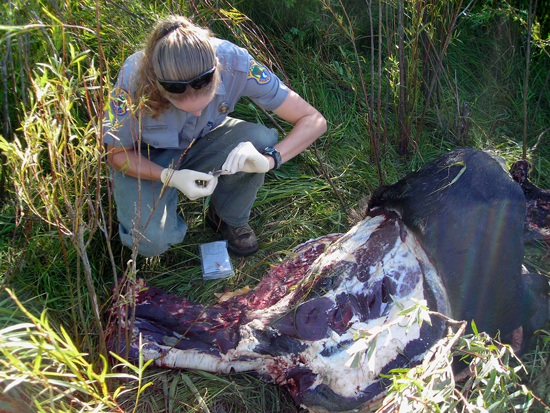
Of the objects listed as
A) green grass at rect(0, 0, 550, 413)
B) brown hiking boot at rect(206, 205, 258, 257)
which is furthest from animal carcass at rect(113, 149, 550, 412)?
brown hiking boot at rect(206, 205, 258, 257)

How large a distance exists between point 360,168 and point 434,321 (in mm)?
1580

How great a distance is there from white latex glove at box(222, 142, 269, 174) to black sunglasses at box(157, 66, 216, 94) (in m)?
0.38

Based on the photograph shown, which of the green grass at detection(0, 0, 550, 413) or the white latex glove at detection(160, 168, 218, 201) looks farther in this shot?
the white latex glove at detection(160, 168, 218, 201)

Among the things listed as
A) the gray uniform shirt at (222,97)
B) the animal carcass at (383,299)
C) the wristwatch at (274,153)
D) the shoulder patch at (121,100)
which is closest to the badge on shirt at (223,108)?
the gray uniform shirt at (222,97)

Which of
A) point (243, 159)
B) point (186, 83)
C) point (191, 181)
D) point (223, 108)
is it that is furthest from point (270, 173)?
point (186, 83)

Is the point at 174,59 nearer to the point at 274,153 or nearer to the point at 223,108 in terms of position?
the point at 223,108

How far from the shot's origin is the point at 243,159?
2127 mm

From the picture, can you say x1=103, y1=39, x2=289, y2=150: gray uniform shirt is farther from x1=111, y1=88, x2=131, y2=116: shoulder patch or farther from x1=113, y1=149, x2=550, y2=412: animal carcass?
x1=113, y1=149, x2=550, y2=412: animal carcass

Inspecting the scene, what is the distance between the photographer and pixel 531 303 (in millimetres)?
1690

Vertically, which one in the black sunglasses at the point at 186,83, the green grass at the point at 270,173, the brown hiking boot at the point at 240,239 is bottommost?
the brown hiking boot at the point at 240,239

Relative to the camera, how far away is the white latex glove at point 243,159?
2119 millimetres

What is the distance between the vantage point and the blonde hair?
70.3 inches

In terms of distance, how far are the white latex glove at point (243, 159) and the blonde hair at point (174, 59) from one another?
0.33 meters

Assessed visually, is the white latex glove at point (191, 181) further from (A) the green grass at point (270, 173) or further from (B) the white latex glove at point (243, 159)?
(A) the green grass at point (270, 173)
